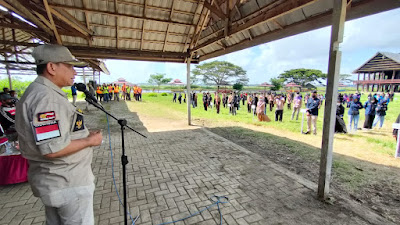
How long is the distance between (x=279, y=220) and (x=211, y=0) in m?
5.82

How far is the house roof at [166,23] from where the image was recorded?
12.8ft

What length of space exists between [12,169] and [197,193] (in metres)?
3.34

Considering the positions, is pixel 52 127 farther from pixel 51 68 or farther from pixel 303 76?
pixel 303 76

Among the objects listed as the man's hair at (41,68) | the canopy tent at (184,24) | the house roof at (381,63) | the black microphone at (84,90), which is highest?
the house roof at (381,63)

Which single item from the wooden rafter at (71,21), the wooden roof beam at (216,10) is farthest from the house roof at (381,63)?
the wooden rafter at (71,21)

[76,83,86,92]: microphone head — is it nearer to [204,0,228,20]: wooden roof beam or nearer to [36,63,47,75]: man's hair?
[36,63,47,75]: man's hair

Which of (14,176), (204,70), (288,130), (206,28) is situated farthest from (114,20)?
(204,70)

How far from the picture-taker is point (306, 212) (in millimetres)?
2746

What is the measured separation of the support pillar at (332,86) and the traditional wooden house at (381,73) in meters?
39.8

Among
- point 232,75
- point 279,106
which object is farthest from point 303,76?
point 279,106

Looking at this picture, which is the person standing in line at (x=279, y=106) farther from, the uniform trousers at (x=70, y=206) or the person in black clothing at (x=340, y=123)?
the uniform trousers at (x=70, y=206)

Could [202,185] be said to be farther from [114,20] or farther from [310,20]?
[114,20]

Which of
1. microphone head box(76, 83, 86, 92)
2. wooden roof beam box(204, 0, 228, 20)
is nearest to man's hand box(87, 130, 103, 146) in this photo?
microphone head box(76, 83, 86, 92)

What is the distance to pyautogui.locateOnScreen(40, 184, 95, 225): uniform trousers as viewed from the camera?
4.28ft
